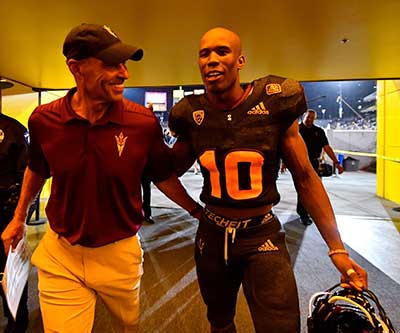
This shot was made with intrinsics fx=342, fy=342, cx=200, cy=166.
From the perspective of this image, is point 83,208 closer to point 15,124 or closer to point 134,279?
point 134,279

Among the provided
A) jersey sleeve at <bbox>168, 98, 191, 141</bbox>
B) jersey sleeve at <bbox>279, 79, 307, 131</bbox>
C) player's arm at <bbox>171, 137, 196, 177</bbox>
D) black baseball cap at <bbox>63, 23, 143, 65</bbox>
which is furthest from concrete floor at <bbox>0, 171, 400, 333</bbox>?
black baseball cap at <bbox>63, 23, 143, 65</bbox>

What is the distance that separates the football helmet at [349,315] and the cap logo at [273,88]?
2.54ft

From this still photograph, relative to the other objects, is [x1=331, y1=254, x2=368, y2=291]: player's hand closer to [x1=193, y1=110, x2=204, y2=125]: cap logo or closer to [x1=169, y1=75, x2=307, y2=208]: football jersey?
[x1=169, y1=75, x2=307, y2=208]: football jersey

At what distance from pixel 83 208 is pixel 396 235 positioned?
4439mm

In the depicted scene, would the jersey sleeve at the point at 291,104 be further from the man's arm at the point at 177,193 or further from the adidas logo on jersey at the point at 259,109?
the man's arm at the point at 177,193

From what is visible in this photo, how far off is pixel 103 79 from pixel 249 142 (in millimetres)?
578

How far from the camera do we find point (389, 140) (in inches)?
271

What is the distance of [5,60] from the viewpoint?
3691mm

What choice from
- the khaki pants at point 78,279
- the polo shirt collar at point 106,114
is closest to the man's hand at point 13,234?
the khaki pants at point 78,279

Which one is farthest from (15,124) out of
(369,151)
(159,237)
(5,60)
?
(369,151)

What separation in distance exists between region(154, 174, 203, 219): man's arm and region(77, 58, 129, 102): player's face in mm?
450

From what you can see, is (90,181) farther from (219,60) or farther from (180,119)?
(219,60)

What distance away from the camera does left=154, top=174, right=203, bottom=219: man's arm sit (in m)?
1.50

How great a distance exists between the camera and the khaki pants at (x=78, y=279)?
1.22 metres
